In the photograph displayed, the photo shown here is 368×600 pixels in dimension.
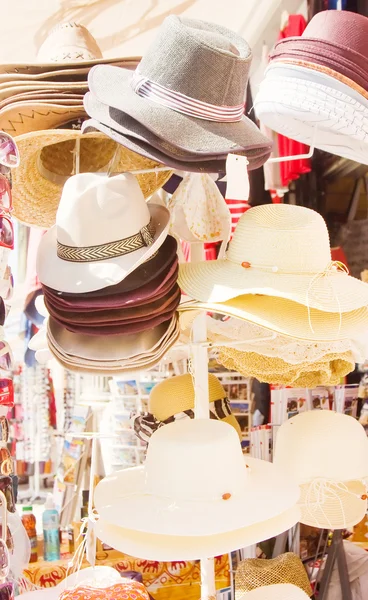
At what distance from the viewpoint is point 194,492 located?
1130 millimetres

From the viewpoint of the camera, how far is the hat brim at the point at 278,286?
3.75 ft

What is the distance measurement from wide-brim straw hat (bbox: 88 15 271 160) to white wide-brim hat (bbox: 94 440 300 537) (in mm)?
565

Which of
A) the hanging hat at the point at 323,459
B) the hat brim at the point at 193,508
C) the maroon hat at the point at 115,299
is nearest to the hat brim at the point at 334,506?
the hanging hat at the point at 323,459

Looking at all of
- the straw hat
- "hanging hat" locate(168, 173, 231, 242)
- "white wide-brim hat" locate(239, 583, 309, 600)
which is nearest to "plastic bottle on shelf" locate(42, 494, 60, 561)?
the straw hat

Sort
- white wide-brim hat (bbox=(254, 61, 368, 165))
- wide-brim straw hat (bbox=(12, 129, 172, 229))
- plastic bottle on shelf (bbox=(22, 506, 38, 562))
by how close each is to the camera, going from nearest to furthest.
Result: white wide-brim hat (bbox=(254, 61, 368, 165))
wide-brim straw hat (bbox=(12, 129, 172, 229))
plastic bottle on shelf (bbox=(22, 506, 38, 562))

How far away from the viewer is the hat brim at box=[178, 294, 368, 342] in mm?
1139

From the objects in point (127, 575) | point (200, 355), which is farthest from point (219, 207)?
point (127, 575)

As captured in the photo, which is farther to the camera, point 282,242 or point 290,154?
point 290,154

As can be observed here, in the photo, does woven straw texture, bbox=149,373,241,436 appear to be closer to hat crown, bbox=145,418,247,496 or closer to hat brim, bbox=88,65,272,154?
hat crown, bbox=145,418,247,496

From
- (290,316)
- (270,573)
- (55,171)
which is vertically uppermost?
(55,171)

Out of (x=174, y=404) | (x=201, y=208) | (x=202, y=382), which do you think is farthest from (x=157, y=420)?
(x=201, y=208)

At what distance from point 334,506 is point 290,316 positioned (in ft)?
2.27

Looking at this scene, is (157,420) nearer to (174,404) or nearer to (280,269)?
(174,404)

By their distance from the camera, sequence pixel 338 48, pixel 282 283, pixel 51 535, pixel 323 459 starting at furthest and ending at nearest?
pixel 51 535
pixel 323 459
pixel 338 48
pixel 282 283
